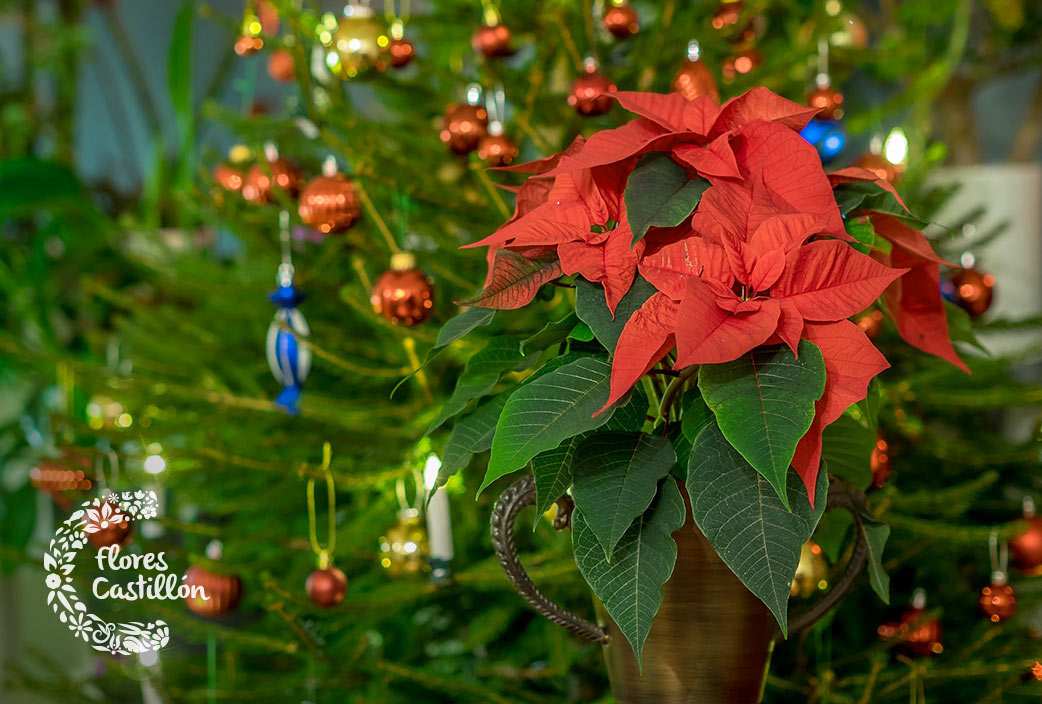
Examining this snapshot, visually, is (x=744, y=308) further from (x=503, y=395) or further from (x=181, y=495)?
(x=181, y=495)

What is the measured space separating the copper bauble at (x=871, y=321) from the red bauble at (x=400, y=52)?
446 millimetres

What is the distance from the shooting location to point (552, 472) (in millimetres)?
404

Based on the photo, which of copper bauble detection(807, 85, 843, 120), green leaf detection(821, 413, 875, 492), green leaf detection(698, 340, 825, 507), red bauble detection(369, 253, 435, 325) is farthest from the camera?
copper bauble detection(807, 85, 843, 120)

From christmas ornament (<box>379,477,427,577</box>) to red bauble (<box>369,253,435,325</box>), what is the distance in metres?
0.15

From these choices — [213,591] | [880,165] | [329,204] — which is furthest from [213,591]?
[880,165]

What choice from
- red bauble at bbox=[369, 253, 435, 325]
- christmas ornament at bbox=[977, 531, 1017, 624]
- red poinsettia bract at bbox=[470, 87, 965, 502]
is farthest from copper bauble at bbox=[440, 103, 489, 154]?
christmas ornament at bbox=[977, 531, 1017, 624]

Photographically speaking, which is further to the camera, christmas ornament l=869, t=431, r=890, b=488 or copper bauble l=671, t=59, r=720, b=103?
copper bauble l=671, t=59, r=720, b=103

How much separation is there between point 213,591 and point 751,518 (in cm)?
44

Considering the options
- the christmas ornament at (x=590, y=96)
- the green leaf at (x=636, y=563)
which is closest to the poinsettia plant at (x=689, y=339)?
the green leaf at (x=636, y=563)

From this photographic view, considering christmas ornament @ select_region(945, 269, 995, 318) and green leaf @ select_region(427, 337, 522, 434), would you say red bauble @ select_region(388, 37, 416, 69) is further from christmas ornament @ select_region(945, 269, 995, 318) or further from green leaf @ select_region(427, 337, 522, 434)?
christmas ornament @ select_region(945, 269, 995, 318)

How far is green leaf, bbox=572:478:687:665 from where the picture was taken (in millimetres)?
378

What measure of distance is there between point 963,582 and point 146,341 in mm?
997

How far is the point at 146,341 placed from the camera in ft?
3.40

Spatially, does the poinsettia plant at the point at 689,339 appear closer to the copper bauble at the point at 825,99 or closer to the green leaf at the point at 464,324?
the green leaf at the point at 464,324
